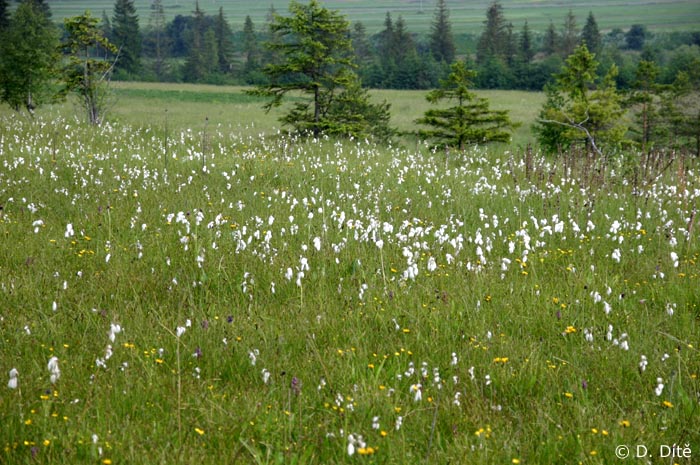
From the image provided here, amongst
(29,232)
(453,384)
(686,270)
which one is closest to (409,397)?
(453,384)

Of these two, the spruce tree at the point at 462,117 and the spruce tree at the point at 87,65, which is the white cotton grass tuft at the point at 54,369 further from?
the spruce tree at the point at 87,65

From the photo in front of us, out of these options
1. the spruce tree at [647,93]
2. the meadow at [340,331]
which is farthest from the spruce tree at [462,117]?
the spruce tree at [647,93]

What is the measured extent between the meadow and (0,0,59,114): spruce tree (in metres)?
21.8

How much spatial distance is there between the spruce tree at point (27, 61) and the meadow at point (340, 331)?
21817 mm

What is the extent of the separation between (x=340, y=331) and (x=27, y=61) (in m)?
28.0

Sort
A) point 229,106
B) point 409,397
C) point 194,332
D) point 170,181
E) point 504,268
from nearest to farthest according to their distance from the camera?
1. point 409,397
2. point 194,332
3. point 504,268
4. point 170,181
5. point 229,106

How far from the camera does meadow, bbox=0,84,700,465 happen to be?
10.2ft

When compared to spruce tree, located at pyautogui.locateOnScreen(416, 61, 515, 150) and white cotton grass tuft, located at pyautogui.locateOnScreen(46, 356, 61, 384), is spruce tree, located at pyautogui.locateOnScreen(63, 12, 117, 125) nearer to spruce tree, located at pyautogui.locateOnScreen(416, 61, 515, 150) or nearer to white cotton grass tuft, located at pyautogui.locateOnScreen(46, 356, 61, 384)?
spruce tree, located at pyautogui.locateOnScreen(416, 61, 515, 150)

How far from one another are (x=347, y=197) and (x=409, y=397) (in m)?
5.00

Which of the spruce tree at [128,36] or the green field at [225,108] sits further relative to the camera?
the spruce tree at [128,36]

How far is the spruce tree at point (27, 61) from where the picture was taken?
27.2 m

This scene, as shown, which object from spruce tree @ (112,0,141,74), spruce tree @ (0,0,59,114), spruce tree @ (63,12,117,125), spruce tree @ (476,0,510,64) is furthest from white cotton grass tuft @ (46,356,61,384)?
spruce tree @ (476,0,510,64)

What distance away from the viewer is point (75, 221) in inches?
269

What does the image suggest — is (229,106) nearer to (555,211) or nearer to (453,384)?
(555,211)
